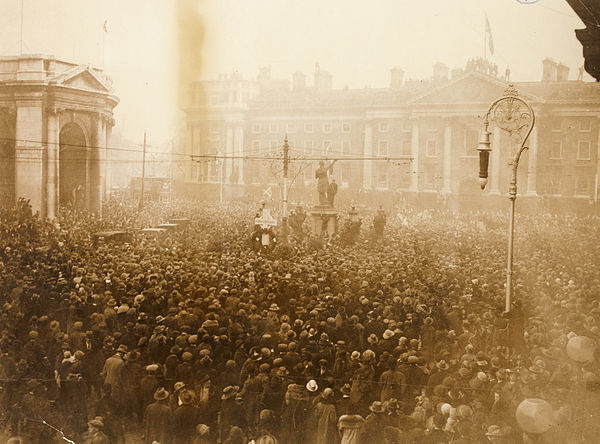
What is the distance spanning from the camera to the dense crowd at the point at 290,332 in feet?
19.7

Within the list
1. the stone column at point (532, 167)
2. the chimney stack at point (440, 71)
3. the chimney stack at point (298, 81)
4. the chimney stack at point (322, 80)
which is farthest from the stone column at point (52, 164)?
the stone column at point (532, 167)

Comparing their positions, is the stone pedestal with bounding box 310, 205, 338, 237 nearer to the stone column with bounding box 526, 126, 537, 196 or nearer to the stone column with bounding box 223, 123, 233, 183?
the stone column with bounding box 223, 123, 233, 183

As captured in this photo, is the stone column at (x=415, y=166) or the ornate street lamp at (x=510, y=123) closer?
Answer: the ornate street lamp at (x=510, y=123)

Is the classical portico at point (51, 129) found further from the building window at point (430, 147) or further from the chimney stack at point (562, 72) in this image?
the chimney stack at point (562, 72)

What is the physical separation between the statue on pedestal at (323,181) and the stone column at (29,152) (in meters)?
4.27

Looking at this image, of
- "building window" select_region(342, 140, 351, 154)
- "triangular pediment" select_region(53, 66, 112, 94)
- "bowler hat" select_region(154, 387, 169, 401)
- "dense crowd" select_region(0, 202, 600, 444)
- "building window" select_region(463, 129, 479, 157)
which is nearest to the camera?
"bowler hat" select_region(154, 387, 169, 401)

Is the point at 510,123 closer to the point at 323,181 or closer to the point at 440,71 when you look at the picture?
the point at 440,71

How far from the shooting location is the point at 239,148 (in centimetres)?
944

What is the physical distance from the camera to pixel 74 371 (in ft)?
21.7

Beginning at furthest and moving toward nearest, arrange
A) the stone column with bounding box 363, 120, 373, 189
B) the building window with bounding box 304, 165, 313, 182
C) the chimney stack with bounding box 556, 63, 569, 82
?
1. the building window with bounding box 304, 165, 313, 182
2. the stone column with bounding box 363, 120, 373, 189
3. the chimney stack with bounding box 556, 63, 569, 82

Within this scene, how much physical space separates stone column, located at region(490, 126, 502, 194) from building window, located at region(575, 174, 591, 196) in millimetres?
1073

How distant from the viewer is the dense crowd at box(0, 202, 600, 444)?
5992mm

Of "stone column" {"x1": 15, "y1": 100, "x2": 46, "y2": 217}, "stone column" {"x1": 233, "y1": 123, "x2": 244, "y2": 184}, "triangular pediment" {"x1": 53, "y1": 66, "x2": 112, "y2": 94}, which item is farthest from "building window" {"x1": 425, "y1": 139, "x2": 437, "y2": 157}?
"stone column" {"x1": 15, "y1": 100, "x2": 46, "y2": 217}

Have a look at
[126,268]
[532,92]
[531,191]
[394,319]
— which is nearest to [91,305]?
[126,268]
